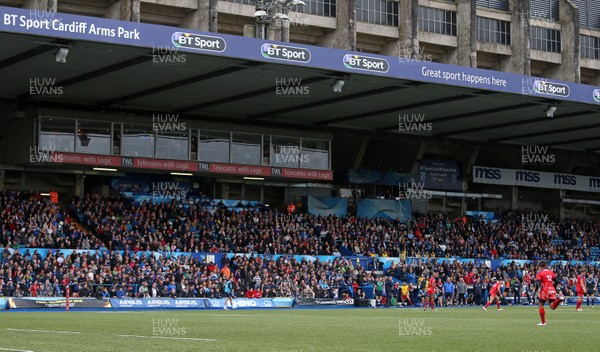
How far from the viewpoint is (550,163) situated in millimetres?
65438

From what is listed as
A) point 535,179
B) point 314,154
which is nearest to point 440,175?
point 535,179

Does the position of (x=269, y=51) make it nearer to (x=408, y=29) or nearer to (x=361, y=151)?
(x=361, y=151)

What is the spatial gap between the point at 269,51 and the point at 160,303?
429 inches

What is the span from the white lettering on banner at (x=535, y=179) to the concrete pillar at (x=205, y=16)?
19.6 meters

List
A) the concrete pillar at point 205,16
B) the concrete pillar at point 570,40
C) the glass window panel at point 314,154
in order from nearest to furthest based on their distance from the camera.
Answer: the glass window panel at point 314,154 → the concrete pillar at point 205,16 → the concrete pillar at point 570,40

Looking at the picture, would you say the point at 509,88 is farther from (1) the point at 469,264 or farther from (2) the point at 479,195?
(2) the point at 479,195

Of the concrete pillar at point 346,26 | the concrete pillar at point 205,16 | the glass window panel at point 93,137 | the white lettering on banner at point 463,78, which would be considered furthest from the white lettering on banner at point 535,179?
the glass window panel at point 93,137

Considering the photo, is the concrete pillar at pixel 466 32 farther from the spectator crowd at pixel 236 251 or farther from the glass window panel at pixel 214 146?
the glass window panel at pixel 214 146

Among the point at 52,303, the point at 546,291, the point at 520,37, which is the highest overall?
the point at 520,37

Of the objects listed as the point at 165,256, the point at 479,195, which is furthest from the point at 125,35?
the point at 479,195

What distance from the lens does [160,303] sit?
3744 cm

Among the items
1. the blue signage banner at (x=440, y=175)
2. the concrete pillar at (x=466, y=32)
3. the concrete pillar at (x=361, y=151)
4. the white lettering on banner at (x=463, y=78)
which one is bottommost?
the blue signage banner at (x=440, y=175)

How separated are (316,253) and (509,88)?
41.1 ft

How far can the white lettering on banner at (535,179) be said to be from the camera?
63.0m
